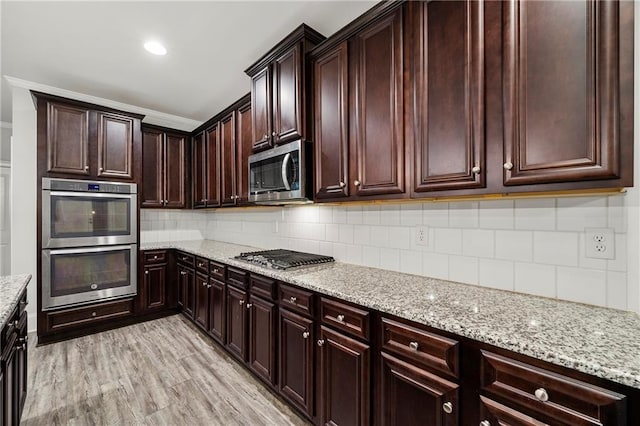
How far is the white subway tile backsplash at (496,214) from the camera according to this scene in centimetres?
146

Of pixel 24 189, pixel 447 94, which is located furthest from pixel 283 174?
pixel 24 189

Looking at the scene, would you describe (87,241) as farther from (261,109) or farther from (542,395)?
(542,395)

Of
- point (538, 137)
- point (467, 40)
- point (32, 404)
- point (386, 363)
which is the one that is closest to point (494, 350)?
point (386, 363)

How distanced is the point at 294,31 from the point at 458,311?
2145 mm

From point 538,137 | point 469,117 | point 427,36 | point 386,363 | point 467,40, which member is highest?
point 427,36

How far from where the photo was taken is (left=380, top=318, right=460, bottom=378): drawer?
107 centimetres

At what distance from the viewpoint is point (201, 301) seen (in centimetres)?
309

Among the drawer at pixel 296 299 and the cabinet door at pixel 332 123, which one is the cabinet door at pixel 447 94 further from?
the drawer at pixel 296 299

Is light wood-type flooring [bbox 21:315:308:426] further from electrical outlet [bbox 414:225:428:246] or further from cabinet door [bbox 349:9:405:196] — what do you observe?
cabinet door [bbox 349:9:405:196]

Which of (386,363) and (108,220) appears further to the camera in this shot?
(108,220)

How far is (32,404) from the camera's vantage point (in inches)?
79.5

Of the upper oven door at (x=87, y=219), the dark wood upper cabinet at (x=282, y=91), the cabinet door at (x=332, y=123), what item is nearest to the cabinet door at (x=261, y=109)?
the dark wood upper cabinet at (x=282, y=91)

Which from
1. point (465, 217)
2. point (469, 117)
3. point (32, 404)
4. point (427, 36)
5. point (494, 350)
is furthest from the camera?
point (32, 404)

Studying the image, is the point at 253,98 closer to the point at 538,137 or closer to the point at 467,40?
the point at 467,40
